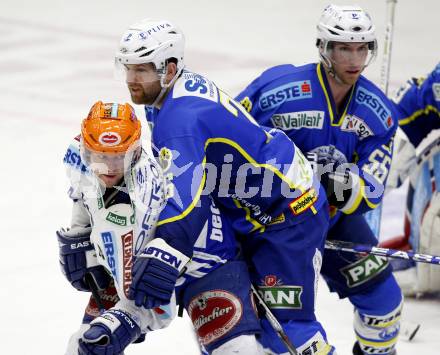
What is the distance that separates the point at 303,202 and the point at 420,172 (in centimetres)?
172

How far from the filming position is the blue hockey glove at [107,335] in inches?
131

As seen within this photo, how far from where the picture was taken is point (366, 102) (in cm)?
433

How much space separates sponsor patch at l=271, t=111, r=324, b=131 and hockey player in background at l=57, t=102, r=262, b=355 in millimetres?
665

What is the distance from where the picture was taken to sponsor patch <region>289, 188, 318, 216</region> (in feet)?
12.6

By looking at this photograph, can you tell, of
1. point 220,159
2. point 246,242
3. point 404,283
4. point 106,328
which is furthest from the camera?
point 404,283

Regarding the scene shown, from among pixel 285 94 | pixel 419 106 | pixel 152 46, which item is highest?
pixel 152 46

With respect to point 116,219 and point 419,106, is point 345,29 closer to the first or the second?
point 419,106

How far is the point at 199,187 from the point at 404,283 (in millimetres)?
2281

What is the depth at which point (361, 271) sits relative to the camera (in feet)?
14.4

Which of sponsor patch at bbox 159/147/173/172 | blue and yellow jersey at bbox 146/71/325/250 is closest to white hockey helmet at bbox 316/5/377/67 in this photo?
blue and yellow jersey at bbox 146/71/325/250

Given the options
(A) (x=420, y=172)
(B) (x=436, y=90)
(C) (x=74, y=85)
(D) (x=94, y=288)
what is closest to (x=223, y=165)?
(D) (x=94, y=288)

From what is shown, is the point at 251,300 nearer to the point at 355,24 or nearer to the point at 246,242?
the point at 246,242

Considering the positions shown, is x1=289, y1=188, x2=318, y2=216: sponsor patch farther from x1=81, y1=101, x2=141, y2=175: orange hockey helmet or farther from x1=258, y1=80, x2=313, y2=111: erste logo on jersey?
x1=81, y1=101, x2=141, y2=175: orange hockey helmet

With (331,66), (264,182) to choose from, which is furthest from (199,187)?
(331,66)
